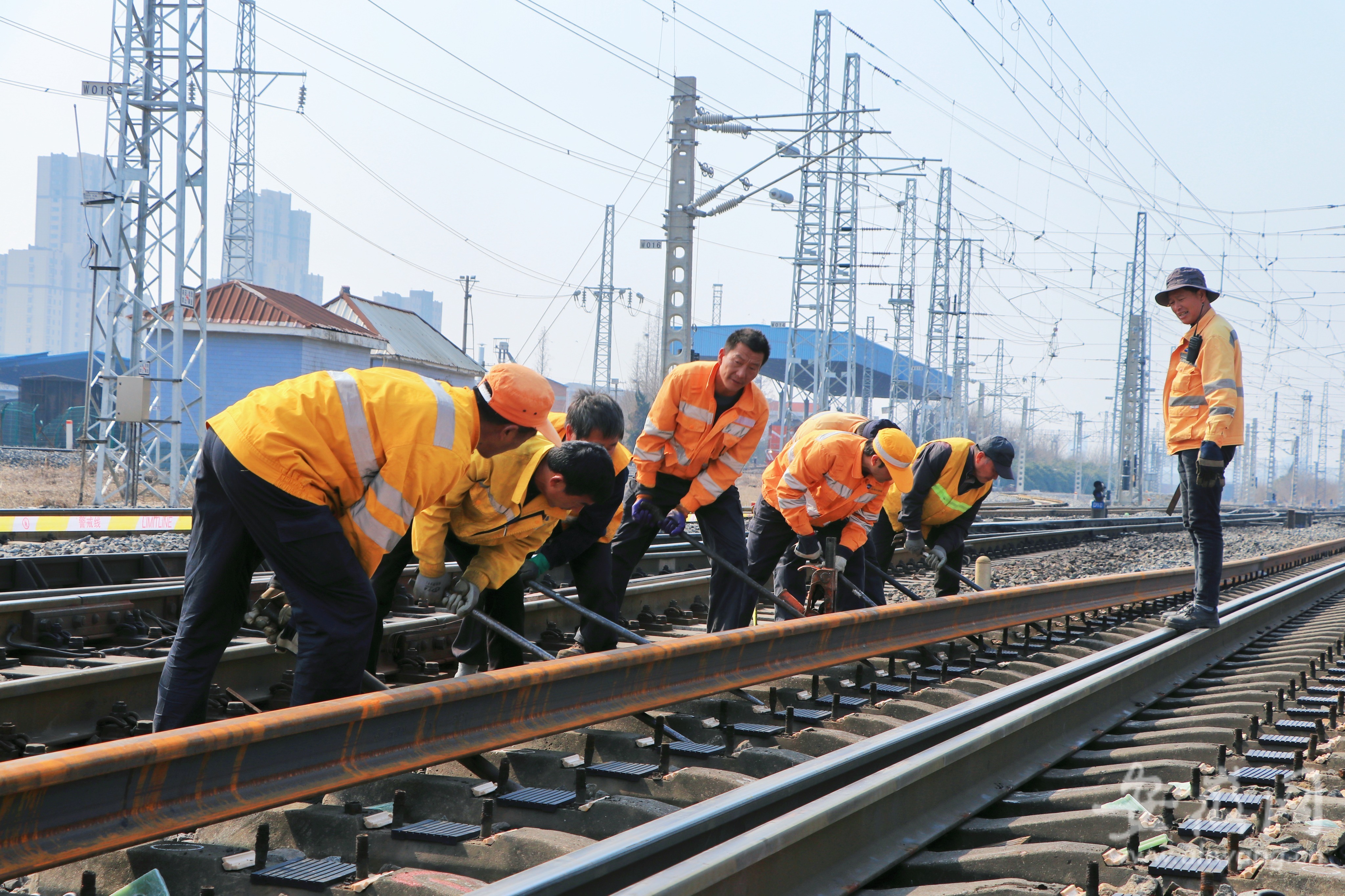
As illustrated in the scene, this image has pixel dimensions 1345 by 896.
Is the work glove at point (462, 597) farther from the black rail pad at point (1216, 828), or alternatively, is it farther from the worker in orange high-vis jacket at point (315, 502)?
the black rail pad at point (1216, 828)

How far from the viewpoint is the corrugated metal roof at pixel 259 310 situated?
103 ft

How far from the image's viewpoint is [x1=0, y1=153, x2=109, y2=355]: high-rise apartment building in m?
177

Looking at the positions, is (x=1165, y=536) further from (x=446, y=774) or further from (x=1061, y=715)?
(x=446, y=774)

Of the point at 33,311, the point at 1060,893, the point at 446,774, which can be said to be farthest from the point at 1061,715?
the point at 33,311

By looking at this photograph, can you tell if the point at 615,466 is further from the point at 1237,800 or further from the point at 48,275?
the point at 48,275

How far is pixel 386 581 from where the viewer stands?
4555 millimetres

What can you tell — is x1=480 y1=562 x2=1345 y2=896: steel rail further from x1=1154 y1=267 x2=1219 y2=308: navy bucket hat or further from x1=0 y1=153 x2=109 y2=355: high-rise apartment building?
x1=0 y1=153 x2=109 y2=355: high-rise apartment building

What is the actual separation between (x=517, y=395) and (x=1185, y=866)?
2311mm

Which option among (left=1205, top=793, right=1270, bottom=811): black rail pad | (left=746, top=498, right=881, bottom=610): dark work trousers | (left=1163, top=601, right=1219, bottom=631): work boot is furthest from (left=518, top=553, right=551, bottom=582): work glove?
(left=1163, top=601, right=1219, bottom=631): work boot

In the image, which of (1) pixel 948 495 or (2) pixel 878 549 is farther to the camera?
(2) pixel 878 549

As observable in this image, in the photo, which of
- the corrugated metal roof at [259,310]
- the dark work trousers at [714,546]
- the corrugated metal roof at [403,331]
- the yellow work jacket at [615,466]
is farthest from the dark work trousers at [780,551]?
the corrugated metal roof at [403,331]

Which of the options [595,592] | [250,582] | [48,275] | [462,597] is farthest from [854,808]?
[48,275]

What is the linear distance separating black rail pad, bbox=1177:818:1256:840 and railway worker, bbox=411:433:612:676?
6.92 feet

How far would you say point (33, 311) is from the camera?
189 metres
